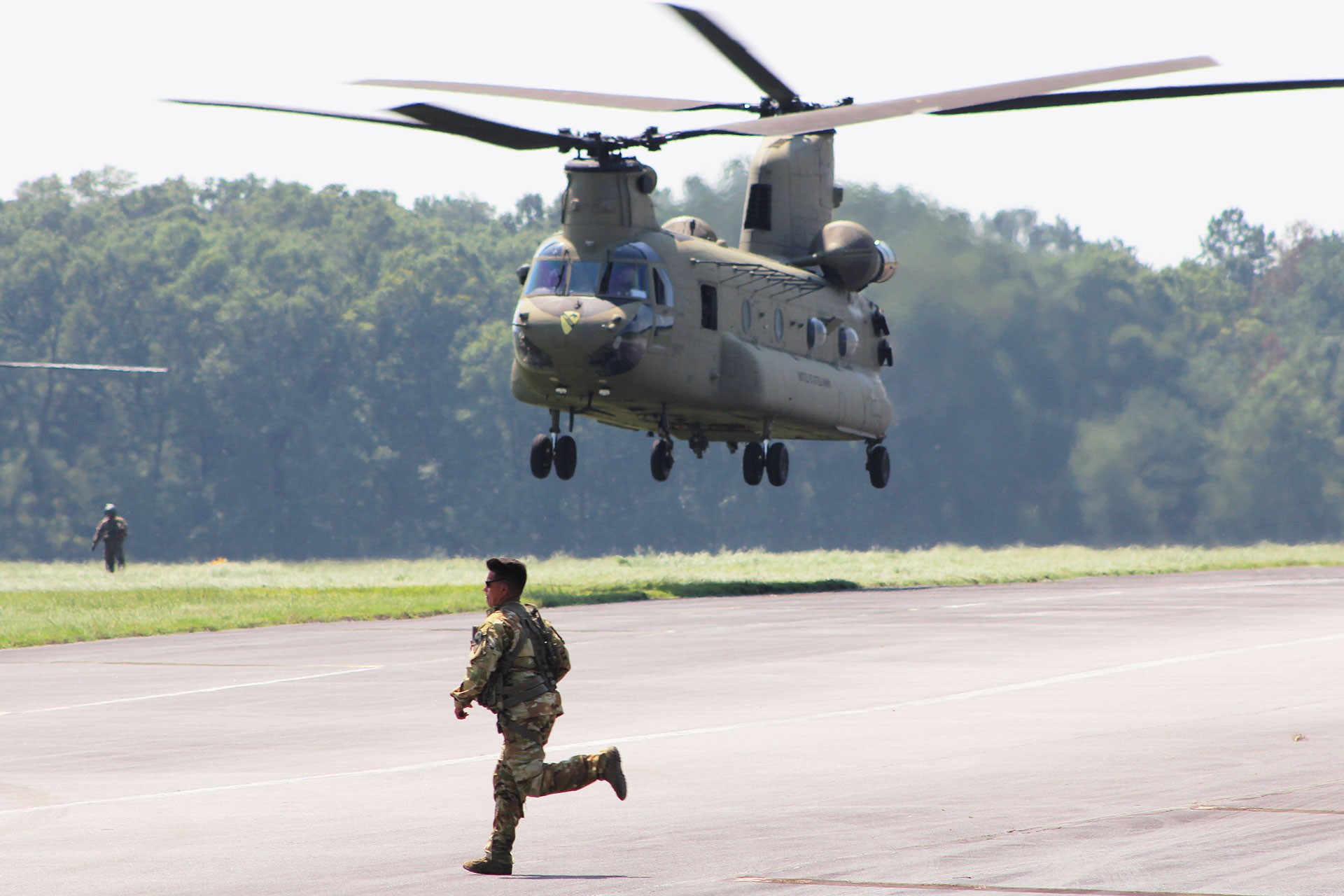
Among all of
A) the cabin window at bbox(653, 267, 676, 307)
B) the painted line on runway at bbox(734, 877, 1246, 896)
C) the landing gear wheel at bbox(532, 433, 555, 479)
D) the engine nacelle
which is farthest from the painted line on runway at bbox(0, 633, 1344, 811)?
the engine nacelle

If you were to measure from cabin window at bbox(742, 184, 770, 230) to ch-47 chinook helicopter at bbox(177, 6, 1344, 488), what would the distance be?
0.10 ft

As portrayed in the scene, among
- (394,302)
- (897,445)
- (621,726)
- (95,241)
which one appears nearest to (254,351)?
(394,302)

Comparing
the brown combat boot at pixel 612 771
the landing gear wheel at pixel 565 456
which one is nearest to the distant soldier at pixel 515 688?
the brown combat boot at pixel 612 771

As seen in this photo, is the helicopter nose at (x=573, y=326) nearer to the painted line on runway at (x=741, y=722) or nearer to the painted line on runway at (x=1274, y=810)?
the painted line on runway at (x=741, y=722)

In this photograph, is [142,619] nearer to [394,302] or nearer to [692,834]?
[692,834]

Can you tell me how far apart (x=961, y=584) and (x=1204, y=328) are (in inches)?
2828

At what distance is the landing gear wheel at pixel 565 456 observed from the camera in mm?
32969

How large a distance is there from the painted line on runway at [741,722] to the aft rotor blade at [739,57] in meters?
14.7

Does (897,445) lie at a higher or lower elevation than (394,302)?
lower

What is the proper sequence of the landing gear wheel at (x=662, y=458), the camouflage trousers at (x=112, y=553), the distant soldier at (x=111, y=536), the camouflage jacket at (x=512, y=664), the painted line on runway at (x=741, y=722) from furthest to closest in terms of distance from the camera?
the camouflage trousers at (x=112, y=553), the distant soldier at (x=111, y=536), the landing gear wheel at (x=662, y=458), the painted line on runway at (x=741, y=722), the camouflage jacket at (x=512, y=664)

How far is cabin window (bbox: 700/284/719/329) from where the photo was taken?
3272cm

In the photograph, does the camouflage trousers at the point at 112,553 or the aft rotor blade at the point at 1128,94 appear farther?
the camouflage trousers at the point at 112,553

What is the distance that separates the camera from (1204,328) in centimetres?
10450

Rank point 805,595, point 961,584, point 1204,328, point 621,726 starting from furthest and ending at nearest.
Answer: point 1204,328 → point 961,584 → point 805,595 → point 621,726
